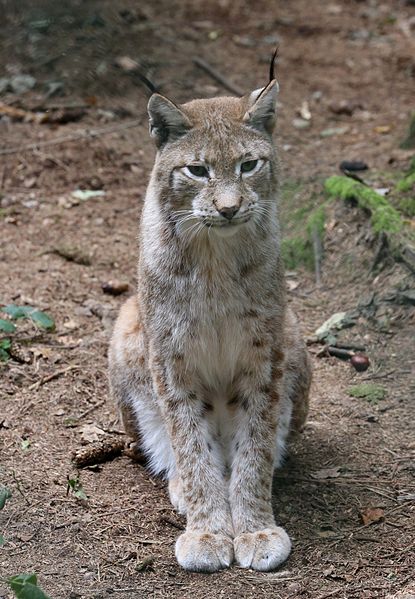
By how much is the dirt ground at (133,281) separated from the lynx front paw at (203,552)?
5cm

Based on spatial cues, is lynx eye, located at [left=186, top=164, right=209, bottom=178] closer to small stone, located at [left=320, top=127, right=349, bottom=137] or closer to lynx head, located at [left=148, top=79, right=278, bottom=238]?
lynx head, located at [left=148, top=79, right=278, bottom=238]

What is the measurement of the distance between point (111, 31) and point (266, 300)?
6.78m

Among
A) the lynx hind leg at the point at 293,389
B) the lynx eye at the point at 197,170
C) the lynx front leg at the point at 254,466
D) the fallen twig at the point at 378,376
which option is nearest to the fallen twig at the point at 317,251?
the fallen twig at the point at 378,376

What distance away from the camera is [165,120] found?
4398 millimetres

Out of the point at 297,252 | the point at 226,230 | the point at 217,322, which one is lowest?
the point at 297,252

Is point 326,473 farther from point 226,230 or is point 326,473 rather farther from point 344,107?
point 344,107

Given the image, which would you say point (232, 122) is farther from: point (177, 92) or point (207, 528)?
point (177, 92)

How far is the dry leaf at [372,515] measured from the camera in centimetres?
456

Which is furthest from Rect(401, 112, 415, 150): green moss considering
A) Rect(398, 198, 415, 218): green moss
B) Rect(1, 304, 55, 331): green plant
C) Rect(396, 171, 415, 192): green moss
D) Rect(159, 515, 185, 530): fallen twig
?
Rect(159, 515, 185, 530): fallen twig

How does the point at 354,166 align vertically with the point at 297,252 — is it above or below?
above

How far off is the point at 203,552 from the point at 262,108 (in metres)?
1.97

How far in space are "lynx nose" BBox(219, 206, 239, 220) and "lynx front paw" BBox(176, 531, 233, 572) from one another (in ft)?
4.61

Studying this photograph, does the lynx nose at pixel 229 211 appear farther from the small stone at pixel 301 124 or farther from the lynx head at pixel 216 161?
the small stone at pixel 301 124

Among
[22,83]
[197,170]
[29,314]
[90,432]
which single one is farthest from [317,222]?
[22,83]
